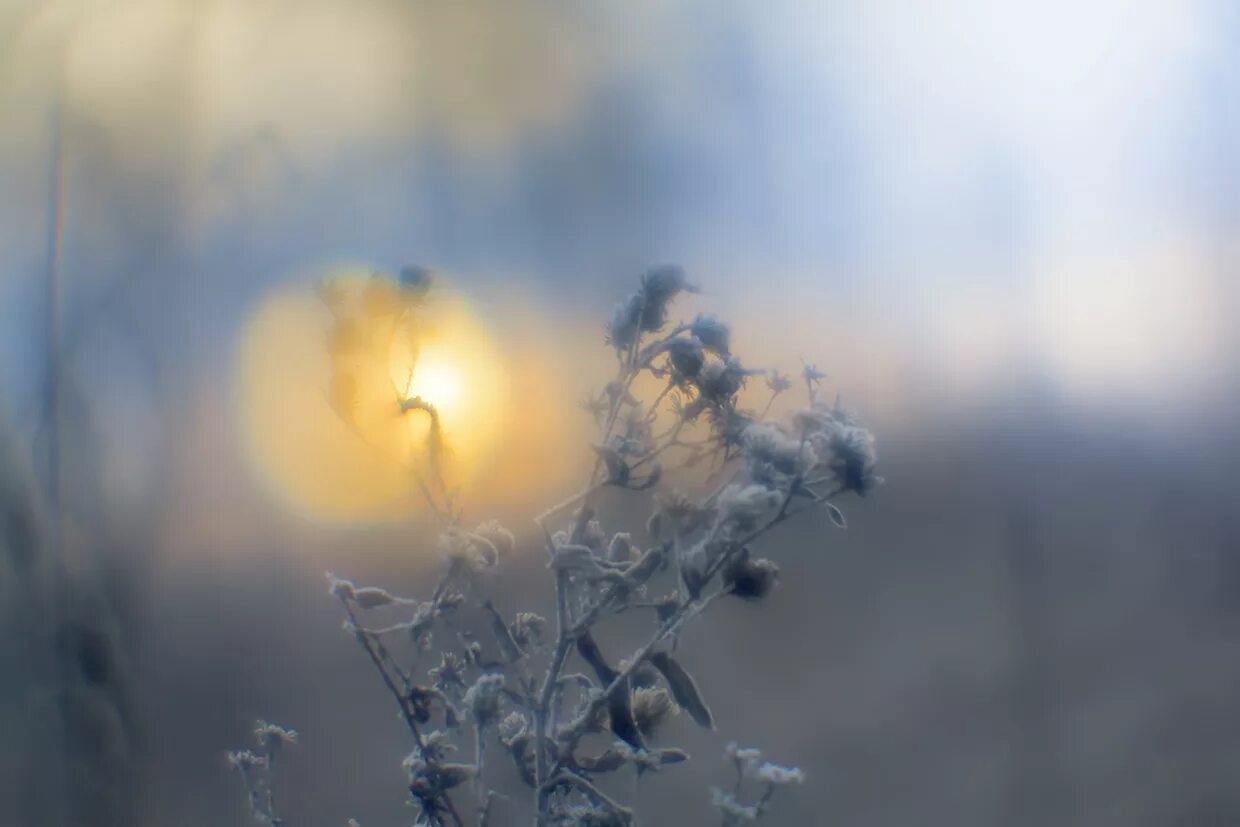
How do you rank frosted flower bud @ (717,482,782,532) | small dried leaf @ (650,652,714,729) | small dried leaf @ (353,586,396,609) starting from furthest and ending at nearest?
small dried leaf @ (353,586,396,609) → small dried leaf @ (650,652,714,729) → frosted flower bud @ (717,482,782,532)

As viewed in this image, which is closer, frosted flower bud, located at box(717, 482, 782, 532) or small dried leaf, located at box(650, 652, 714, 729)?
frosted flower bud, located at box(717, 482, 782, 532)

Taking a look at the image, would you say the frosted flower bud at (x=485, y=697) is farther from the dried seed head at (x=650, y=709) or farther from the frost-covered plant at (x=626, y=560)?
the dried seed head at (x=650, y=709)

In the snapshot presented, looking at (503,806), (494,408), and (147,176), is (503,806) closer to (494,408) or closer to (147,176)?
(494,408)

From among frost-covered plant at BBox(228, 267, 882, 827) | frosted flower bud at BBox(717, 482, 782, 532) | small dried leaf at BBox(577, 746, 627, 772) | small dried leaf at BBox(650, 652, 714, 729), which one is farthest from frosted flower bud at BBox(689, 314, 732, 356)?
small dried leaf at BBox(577, 746, 627, 772)

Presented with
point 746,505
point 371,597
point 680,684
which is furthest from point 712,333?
point 371,597

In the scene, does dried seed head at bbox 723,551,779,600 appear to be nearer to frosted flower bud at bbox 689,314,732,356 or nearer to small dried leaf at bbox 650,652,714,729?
small dried leaf at bbox 650,652,714,729

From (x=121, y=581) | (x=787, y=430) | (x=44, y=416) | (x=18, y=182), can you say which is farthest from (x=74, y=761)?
(x=787, y=430)

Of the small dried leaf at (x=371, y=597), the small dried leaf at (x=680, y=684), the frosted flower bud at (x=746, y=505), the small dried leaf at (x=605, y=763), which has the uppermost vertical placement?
the frosted flower bud at (x=746, y=505)

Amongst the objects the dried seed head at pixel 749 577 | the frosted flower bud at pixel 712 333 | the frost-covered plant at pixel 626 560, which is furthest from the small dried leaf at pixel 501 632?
the frosted flower bud at pixel 712 333

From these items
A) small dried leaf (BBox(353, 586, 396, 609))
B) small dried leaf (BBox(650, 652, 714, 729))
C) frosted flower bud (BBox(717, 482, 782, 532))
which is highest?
frosted flower bud (BBox(717, 482, 782, 532))
